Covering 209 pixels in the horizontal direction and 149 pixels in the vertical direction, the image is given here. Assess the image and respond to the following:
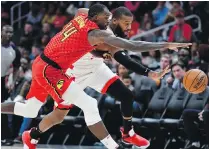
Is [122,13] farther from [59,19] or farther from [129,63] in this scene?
[59,19]

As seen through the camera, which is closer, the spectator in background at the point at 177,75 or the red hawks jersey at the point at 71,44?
the red hawks jersey at the point at 71,44

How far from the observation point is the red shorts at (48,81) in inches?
331

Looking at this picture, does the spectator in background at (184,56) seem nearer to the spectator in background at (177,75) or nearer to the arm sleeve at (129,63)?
the spectator in background at (177,75)

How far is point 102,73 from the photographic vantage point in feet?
29.6

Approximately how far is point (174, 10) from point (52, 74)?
6.90 meters

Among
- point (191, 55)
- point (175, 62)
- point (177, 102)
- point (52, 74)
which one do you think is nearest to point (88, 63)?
point (52, 74)

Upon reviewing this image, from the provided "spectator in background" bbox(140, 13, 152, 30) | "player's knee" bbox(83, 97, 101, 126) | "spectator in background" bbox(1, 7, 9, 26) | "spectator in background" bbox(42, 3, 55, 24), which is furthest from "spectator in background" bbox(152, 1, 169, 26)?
"player's knee" bbox(83, 97, 101, 126)

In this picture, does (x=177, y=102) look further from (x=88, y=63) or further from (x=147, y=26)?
(x=147, y=26)

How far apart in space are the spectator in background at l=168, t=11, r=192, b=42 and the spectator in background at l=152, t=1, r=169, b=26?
1.18m

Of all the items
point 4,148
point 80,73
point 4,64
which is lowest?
point 4,148

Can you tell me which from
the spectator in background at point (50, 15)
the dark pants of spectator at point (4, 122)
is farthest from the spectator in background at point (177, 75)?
the spectator in background at point (50, 15)

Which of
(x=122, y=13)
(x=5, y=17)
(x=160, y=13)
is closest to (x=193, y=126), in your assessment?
(x=122, y=13)

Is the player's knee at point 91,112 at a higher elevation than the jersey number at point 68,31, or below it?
below

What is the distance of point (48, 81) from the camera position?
333 inches
